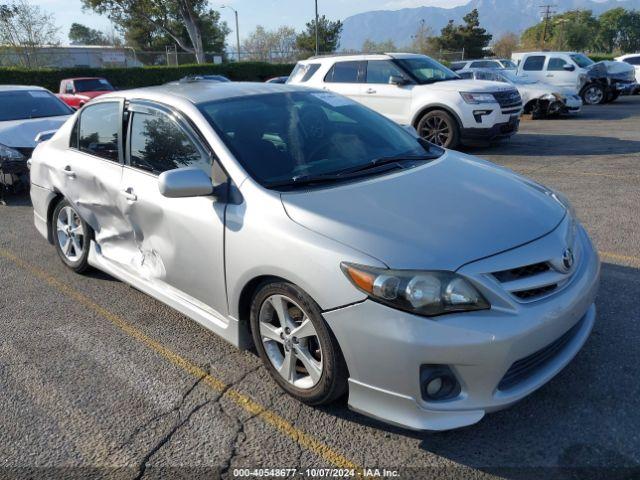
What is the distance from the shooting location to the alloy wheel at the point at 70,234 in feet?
15.6

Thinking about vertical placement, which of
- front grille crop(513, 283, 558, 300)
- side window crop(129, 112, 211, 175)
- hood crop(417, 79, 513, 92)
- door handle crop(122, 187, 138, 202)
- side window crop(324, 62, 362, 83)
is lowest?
front grille crop(513, 283, 558, 300)

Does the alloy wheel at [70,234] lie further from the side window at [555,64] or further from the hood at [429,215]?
the side window at [555,64]

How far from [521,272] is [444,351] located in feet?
1.82

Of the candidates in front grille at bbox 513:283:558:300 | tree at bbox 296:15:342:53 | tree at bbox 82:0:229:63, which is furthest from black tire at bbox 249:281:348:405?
tree at bbox 296:15:342:53

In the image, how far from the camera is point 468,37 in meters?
55.7

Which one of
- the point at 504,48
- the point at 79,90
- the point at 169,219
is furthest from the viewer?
the point at 504,48

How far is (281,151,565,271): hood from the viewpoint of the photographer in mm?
2518

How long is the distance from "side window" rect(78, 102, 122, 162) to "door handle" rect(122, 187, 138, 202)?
37 centimetres

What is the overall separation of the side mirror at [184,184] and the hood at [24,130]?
5.82m

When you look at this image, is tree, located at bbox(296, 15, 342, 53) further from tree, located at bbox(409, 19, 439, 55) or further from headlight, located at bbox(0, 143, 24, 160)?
headlight, located at bbox(0, 143, 24, 160)

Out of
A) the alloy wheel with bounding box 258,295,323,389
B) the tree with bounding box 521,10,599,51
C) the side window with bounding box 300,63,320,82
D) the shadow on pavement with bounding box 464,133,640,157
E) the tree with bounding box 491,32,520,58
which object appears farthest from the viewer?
the tree with bounding box 521,10,599,51

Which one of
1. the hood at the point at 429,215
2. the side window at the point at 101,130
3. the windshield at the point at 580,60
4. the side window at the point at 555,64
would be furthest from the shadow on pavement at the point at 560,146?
the windshield at the point at 580,60

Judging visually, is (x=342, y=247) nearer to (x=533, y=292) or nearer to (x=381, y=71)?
(x=533, y=292)

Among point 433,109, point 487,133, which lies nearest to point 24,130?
point 433,109
